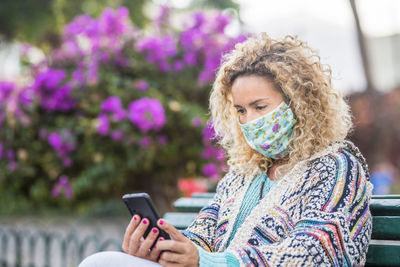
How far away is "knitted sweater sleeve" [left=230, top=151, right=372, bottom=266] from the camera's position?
160cm

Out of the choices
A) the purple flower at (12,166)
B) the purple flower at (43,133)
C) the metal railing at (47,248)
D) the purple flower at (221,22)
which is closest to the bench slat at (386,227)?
the metal railing at (47,248)

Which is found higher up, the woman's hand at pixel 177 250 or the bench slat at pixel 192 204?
the woman's hand at pixel 177 250

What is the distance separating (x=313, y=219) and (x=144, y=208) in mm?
584

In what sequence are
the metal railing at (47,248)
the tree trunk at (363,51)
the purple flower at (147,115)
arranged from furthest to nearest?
1. the tree trunk at (363,51)
2. the purple flower at (147,115)
3. the metal railing at (47,248)

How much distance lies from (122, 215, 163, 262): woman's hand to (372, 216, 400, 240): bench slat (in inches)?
33.4

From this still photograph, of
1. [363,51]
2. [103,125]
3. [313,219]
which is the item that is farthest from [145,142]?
[363,51]

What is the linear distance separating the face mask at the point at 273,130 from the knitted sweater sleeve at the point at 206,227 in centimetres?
Result: 33

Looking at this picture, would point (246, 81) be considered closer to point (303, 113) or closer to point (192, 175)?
point (303, 113)

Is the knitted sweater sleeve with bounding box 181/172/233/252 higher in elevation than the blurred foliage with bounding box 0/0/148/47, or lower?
lower

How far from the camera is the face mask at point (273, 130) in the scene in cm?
196

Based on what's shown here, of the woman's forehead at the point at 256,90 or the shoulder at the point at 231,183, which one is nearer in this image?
the woman's forehead at the point at 256,90

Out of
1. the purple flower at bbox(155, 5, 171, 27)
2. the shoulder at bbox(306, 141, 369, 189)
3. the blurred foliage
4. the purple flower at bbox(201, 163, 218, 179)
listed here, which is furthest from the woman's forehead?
the blurred foliage

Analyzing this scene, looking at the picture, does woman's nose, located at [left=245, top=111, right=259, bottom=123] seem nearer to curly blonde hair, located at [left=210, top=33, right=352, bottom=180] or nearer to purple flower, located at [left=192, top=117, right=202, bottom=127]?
curly blonde hair, located at [left=210, top=33, right=352, bottom=180]

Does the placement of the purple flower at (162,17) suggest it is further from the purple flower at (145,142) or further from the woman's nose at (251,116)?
the woman's nose at (251,116)
